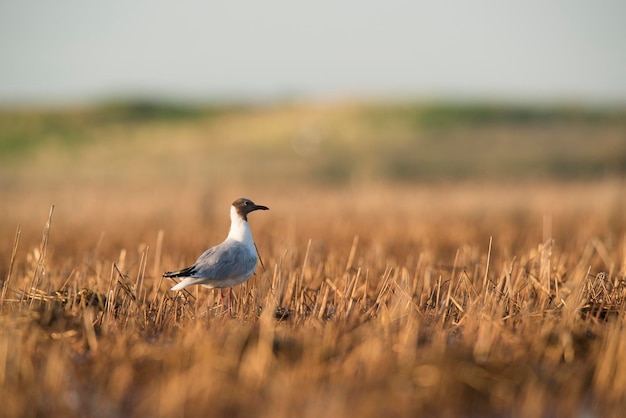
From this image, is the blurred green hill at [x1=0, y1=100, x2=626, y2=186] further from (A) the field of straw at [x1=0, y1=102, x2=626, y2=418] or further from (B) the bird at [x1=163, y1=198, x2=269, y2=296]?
(B) the bird at [x1=163, y1=198, x2=269, y2=296]

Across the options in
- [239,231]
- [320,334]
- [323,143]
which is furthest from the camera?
[323,143]

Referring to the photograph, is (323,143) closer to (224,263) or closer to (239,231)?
(239,231)

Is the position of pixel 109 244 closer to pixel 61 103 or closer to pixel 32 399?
pixel 32 399

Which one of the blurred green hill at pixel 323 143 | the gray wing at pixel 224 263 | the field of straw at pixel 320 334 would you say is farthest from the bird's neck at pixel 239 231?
the blurred green hill at pixel 323 143

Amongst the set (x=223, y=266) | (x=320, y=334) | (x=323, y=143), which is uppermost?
(x=323, y=143)

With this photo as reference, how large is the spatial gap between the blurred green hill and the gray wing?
89.9ft

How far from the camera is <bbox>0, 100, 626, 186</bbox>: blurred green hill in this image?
37.0 meters

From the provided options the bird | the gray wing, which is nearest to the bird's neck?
the bird

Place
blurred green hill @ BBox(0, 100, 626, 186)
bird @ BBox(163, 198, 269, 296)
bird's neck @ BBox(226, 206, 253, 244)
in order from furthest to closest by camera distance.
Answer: blurred green hill @ BBox(0, 100, 626, 186) < bird's neck @ BBox(226, 206, 253, 244) < bird @ BBox(163, 198, 269, 296)

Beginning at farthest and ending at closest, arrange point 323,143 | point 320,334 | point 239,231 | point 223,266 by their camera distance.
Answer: point 323,143 < point 239,231 < point 223,266 < point 320,334

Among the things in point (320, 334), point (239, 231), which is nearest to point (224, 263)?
point (239, 231)

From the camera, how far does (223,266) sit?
5.24 m

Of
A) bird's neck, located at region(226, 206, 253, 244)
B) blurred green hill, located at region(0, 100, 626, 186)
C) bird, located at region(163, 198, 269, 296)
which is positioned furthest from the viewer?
blurred green hill, located at region(0, 100, 626, 186)

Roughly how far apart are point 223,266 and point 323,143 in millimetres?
38565
